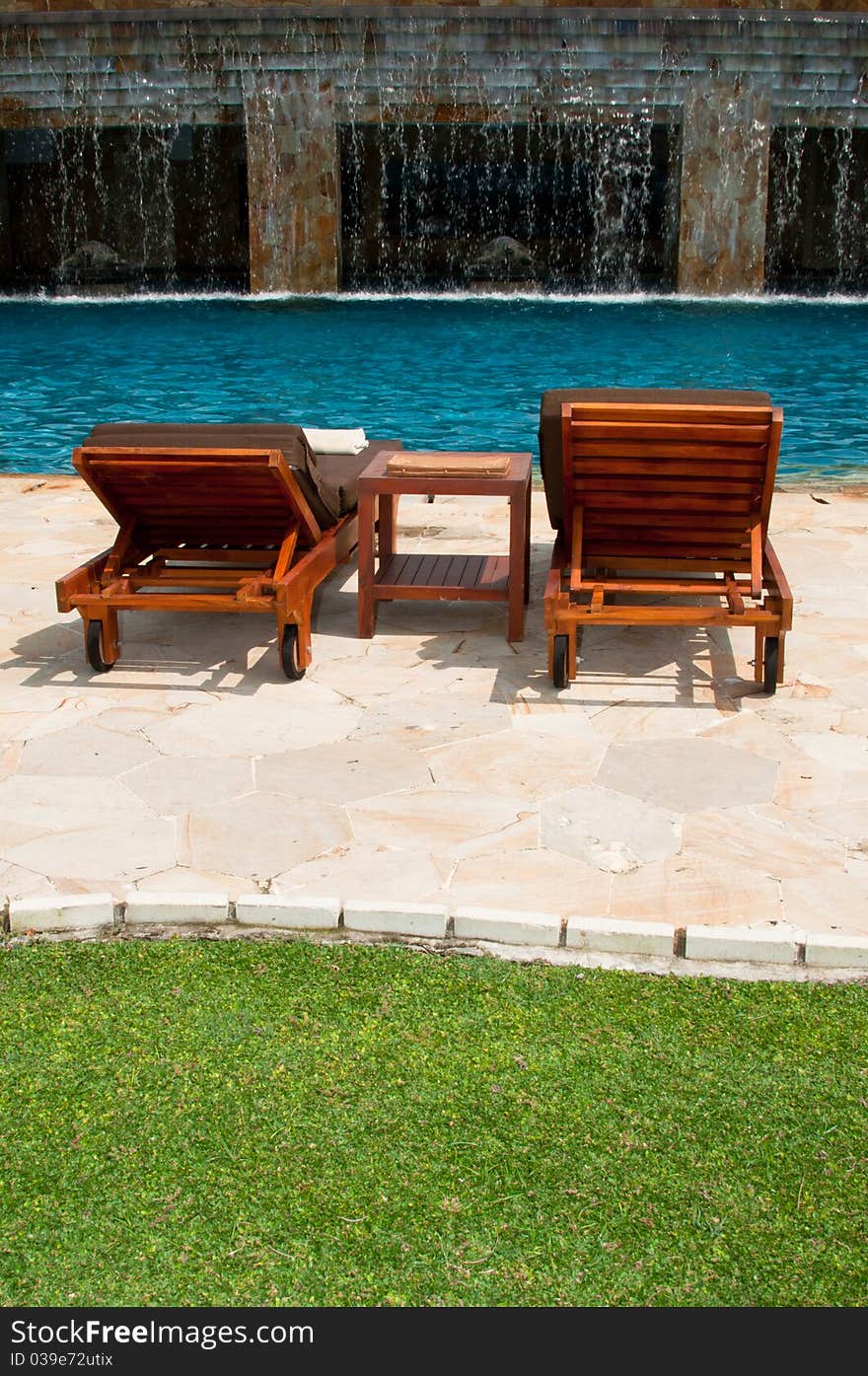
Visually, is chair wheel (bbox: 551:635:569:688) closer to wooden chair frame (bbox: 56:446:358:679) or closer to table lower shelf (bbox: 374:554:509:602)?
table lower shelf (bbox: 374:554:509:602)

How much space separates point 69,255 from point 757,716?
29044 mm

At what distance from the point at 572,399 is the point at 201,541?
1.99 m

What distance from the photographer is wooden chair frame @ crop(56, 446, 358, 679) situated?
6.40 m

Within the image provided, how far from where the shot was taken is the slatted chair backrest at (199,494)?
6.40 m

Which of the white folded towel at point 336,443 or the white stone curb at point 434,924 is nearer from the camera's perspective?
the white stone curb at point 434,924

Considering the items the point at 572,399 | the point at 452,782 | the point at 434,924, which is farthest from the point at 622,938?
the point at 572,399

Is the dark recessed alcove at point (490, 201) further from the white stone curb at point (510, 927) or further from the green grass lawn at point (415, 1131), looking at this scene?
the green grass lawn at point (415, 1131)

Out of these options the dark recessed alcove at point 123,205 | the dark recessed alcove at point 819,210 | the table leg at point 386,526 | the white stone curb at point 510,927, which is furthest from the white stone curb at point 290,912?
the dark recessed alcove at point 819,210

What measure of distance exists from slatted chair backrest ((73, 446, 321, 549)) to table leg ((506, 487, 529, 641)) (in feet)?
3.17

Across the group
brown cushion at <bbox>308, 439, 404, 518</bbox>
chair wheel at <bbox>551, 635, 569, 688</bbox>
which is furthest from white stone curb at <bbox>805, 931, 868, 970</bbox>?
brown cushion at <bbox>308, 439, 404, 518</bbox>

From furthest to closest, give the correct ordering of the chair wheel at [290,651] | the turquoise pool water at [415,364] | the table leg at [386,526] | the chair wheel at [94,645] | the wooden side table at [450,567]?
the turquoise pool water at [415,364]
the table leg at [386,526]
the wooden side table at [450,567]
the chair wheel at [94,645]
the chair wheel at [290,651]

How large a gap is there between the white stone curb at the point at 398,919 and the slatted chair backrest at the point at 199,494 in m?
2.68

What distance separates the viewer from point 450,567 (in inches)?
300
